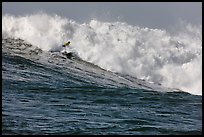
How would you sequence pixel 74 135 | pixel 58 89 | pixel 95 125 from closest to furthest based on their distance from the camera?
pixel 74 135
pixel 95 125
pixel 58 89

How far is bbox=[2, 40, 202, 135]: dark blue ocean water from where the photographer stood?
12.5 metres

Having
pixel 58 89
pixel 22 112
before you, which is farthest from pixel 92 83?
pixel 22 112

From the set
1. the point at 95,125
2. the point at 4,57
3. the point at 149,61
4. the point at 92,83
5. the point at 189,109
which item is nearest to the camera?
the point at 95,125

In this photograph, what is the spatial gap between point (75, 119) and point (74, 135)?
A: 6.03ft

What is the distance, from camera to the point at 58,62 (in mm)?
24906

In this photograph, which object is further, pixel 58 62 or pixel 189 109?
pixel 58 62

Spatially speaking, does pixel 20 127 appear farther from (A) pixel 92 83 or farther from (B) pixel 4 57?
(B) pixel 4 57

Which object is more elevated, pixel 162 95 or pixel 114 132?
pixel 162 95

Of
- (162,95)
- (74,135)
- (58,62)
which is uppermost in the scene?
(58,62)

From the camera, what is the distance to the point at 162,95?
19.2m

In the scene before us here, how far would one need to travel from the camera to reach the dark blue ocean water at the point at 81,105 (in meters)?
12.5

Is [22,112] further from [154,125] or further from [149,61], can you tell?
[149,61]

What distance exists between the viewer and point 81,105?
15.6 m

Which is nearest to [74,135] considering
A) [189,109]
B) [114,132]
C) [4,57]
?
[114,132]
